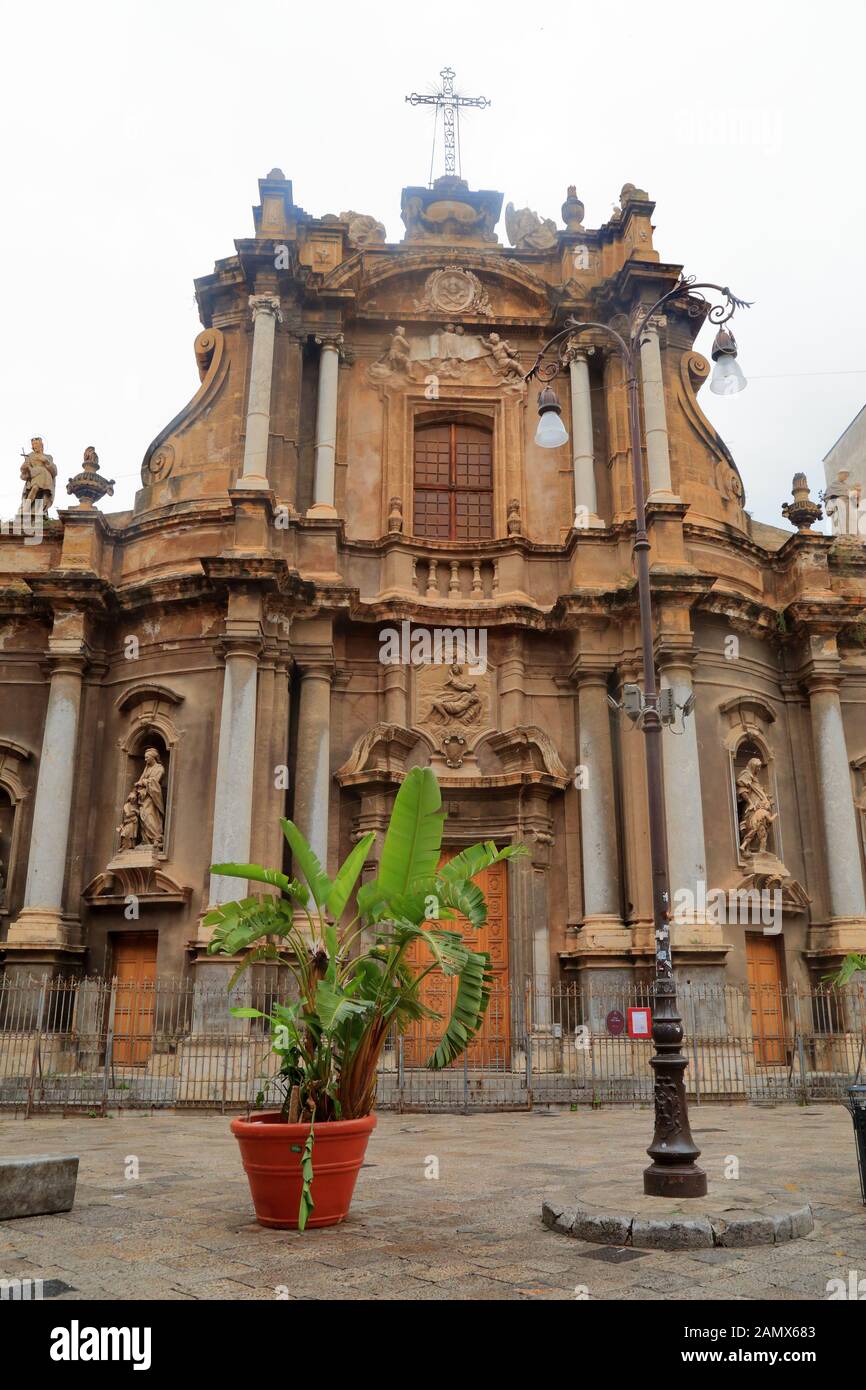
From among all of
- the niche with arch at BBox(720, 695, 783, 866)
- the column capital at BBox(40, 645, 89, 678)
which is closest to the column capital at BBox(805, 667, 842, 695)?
the niche with arch at BBox(720, 695, 783, 866)

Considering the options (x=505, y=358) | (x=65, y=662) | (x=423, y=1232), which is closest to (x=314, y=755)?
(x=65, y=662)

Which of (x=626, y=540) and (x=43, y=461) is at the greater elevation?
(x=43, y=461)

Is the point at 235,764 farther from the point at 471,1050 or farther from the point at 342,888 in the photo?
the point at 342,888

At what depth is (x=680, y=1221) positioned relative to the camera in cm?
662

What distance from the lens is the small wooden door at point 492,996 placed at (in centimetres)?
1747

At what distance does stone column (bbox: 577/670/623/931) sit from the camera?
709 inches

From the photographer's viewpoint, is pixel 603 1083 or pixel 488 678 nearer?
pixel 603 1083

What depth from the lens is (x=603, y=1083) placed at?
52.5 ft

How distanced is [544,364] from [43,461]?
9.81 m

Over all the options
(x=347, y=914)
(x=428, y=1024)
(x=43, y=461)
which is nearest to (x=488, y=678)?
(x=347, y=914)

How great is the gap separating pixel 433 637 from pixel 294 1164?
529 inches
